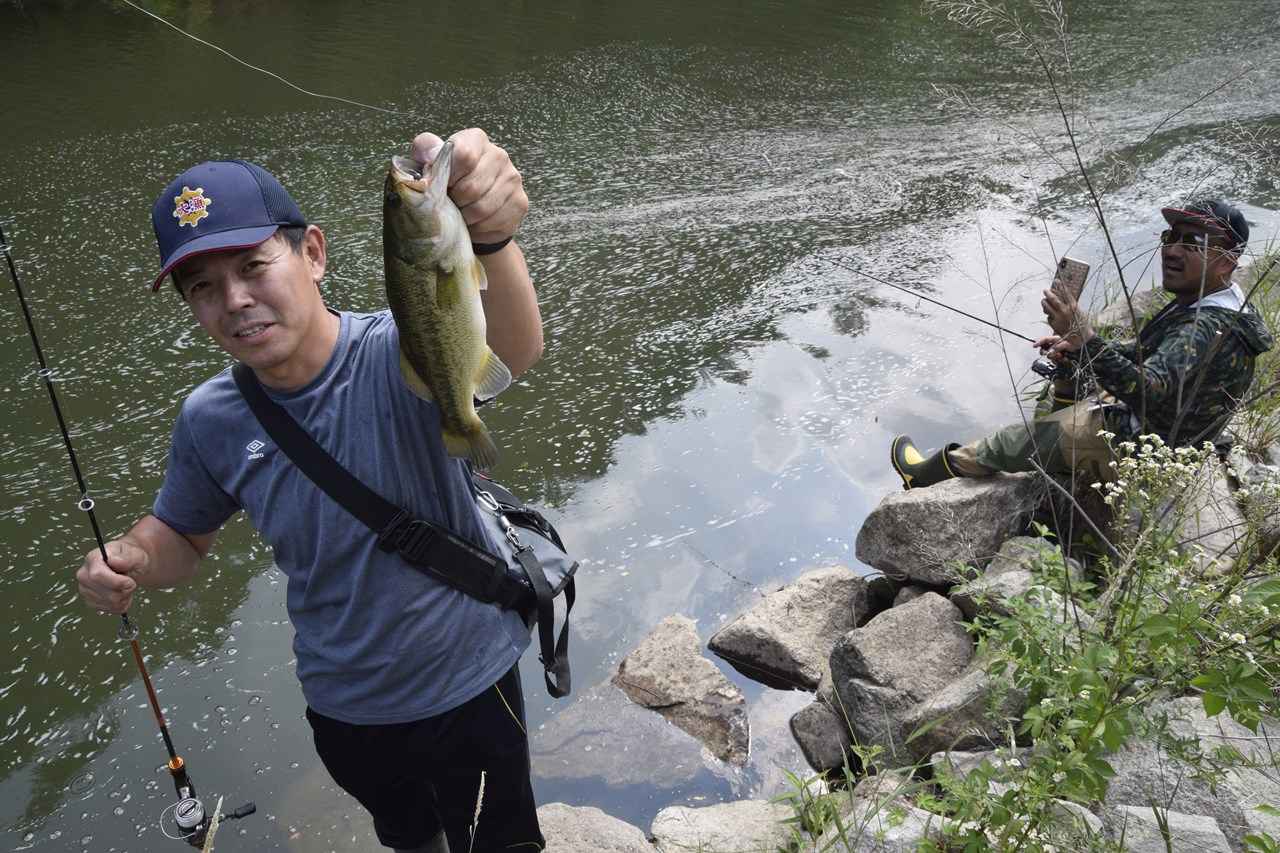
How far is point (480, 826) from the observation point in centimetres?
239

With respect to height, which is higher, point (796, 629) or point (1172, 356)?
point (1172, 356)

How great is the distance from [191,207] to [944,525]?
3241 millimetres

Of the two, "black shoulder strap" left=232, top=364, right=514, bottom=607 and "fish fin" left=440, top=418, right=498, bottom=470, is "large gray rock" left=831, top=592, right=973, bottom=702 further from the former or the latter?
"fish fin" left=440, top=418, right=498, bottom=470

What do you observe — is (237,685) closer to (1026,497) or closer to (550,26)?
(1026,497)

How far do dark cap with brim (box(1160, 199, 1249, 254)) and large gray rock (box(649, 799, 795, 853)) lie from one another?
2.72m

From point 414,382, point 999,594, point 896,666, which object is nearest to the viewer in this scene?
point 414,382

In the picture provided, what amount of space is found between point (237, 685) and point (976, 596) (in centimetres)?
280

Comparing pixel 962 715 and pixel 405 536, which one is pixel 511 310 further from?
pixel 962 715

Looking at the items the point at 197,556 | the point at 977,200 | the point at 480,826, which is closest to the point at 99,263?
the point at 197,556

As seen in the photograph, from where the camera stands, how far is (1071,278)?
12.7ft

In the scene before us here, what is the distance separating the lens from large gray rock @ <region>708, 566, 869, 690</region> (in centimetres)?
400

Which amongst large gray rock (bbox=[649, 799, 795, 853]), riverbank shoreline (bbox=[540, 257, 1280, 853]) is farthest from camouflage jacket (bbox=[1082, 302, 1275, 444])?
large gray rock (bbox=[649, 799, 795, 853])

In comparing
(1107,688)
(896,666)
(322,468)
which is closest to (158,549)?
(322,468)

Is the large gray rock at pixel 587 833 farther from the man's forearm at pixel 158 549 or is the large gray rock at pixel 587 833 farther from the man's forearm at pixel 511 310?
the man's forearm at pixel 511 310
